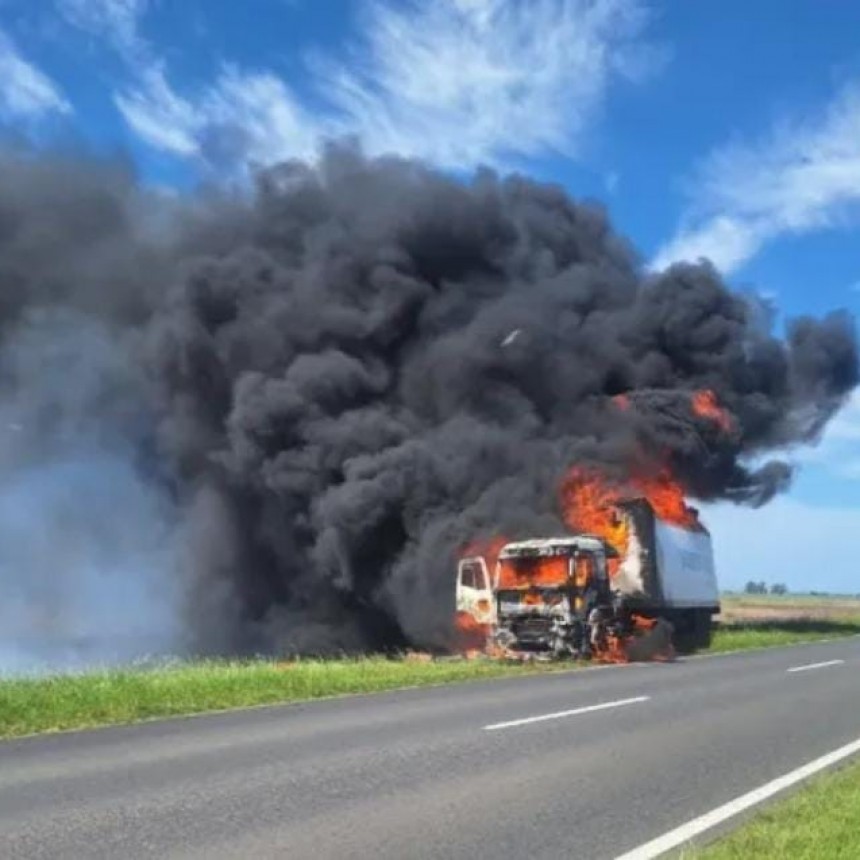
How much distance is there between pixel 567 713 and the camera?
13359 mm

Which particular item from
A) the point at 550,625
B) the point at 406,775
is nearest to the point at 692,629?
the point at 550,625

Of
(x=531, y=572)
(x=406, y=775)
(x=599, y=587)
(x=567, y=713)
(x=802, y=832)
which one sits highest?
(x=531, y=572)

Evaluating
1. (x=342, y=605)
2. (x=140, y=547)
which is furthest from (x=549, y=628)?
(x=140, y=547)

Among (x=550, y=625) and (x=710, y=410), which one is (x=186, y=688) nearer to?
(x=550, y=625)

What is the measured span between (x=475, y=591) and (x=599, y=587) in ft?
11.4

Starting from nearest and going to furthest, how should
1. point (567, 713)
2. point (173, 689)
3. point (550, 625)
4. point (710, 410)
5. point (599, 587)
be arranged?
point (567, 713) → point (173, 689) → point (550, 625) → point (599, 587) → point (710, 410)

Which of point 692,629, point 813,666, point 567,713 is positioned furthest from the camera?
point 692,629

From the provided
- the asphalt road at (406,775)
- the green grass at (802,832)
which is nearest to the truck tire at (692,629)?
the asphalt road at (406,775)

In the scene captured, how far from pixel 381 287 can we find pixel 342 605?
12.0 meters

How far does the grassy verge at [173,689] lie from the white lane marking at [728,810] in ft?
24.4

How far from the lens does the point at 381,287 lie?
137 feet

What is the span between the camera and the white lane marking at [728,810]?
6453mm

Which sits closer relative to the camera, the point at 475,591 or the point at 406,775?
the point at 406,775

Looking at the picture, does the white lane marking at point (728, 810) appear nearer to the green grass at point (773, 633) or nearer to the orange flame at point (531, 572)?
the orange flame at point (531, 572)
